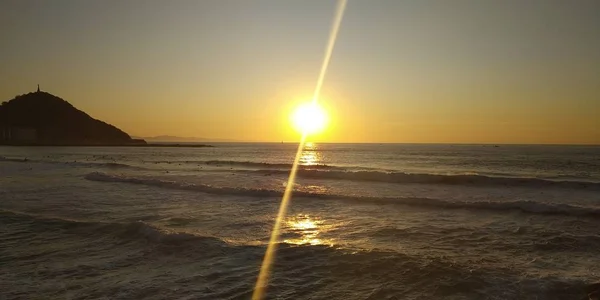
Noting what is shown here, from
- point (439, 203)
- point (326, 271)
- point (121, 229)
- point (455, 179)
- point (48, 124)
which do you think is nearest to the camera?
point (326, 271)

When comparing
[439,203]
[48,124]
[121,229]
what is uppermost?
[48,124]

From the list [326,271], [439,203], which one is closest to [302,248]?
[326,271]

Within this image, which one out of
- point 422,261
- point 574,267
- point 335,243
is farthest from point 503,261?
point 335,243

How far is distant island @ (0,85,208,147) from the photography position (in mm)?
137750

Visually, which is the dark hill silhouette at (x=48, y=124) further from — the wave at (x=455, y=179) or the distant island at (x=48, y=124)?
the wave at (x=455, y=179)

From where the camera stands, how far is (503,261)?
9.03m

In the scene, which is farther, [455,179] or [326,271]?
[455,179]

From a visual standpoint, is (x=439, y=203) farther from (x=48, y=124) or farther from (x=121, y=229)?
(x=48, y=124)

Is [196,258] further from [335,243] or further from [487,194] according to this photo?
[487,194]

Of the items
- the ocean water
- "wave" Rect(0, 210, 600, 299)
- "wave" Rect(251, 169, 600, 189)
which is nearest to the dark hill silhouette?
"wave" Rect(251, 169, 600, 189)

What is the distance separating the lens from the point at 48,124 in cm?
14812

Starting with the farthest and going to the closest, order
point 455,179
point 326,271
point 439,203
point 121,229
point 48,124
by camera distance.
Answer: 1. point 48,124
2. point 455,179
3. point 439,203
4. point 121,229
5. point 326,271

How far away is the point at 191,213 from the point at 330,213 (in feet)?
20.1

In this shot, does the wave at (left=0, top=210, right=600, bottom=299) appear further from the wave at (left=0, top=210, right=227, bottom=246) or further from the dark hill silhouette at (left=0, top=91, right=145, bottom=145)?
the dark hill silhouette at (left=0, top=91, right=145, bottom=145)
